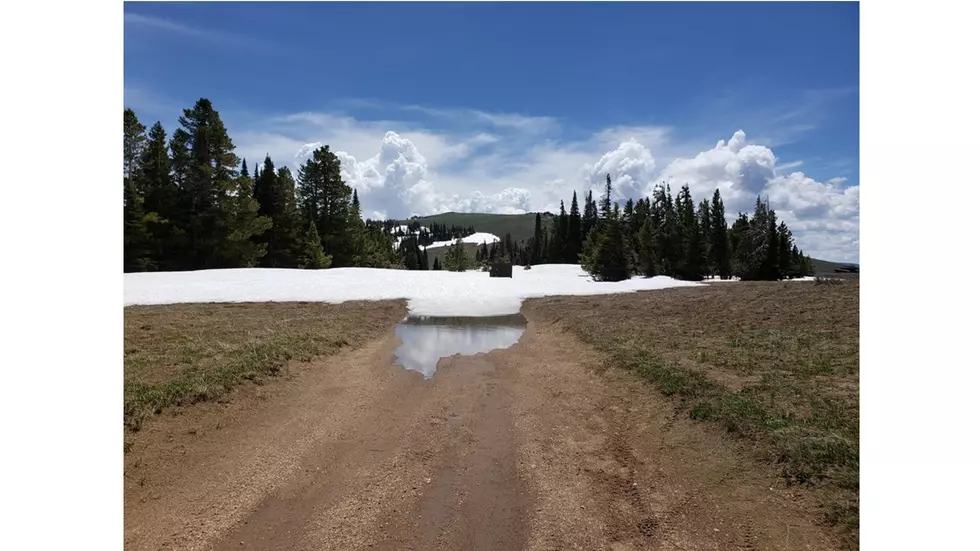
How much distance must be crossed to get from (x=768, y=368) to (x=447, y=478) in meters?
8.31

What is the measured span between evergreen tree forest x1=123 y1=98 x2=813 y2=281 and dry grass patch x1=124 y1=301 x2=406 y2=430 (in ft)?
33.9

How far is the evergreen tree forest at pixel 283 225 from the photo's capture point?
41438mm

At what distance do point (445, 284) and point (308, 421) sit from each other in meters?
27.7

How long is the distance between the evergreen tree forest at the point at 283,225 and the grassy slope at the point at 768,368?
25.2m

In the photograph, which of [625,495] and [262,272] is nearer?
[625,495]

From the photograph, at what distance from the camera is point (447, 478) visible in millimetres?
5910

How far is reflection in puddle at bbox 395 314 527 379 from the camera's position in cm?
1284

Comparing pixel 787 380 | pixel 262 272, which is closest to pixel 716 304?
pixel 787 380

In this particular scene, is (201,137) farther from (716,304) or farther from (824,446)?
(824,446)

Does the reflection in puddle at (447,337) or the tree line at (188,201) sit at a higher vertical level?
the tree line at (188,201)

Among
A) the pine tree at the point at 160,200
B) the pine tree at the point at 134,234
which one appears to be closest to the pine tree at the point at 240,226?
the pine tree at the point at 160,200

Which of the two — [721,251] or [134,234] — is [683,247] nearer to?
[721,251]

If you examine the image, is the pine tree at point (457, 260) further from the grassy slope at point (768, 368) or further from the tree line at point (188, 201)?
the grassy slope at point (768, 368)

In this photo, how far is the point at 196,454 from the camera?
261 inches
